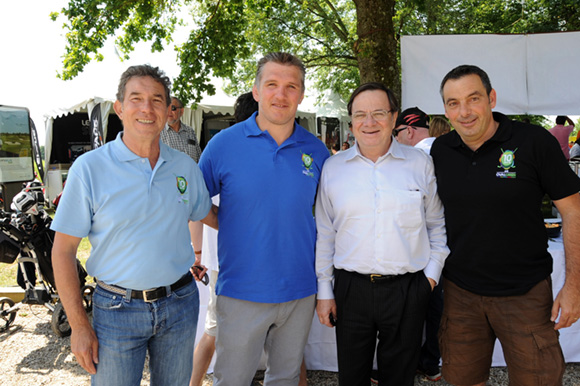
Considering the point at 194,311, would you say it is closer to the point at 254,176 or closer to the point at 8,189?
the point at 254,176

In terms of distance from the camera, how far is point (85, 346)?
1597mm

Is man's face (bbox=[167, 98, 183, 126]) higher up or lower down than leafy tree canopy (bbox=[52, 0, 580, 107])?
lower down

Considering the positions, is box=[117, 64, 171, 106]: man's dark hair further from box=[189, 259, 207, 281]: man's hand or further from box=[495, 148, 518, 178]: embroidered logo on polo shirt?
box=[495, 148, 518, 178]: embroidered logo on polo shirt

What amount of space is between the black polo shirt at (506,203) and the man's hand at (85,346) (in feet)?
5.67

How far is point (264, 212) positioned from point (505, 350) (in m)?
1.44

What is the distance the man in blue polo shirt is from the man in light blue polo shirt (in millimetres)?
323

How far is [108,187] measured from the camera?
A: 5.36ft

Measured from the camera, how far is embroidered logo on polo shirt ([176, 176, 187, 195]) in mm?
1825

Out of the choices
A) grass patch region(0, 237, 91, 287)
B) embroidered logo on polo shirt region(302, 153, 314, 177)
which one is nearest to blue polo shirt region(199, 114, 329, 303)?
embroidered logo on polo shirt region(302, 153, 314, 177)

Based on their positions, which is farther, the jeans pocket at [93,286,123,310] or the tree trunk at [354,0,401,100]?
the tree trunk at [354,0,401,100]

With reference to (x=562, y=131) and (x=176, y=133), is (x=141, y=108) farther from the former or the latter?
(x=562, y=131)

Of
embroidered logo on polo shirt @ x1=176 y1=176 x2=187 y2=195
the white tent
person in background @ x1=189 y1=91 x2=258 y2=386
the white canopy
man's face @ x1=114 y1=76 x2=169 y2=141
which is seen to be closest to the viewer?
man's face @ x1=114 y1=76 x2=169 y2=141

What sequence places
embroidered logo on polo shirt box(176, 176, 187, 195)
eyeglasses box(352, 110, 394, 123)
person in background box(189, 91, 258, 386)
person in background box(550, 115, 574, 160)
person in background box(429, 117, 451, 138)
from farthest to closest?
person in background box(550, 115, 574, 160) < person in background box(429, 117, 451, 138) < person in background box(189, 91, 258, 386) < eyeglasses box(352, 110, 394, 123) < embroidered logo on polo shirt box(176, 176, 187, 195)

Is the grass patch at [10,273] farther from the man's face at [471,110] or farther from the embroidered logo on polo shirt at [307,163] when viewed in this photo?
the man's face at [471,110]
